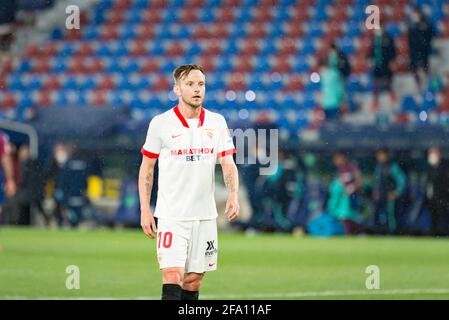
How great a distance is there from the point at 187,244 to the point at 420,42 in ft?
38.9

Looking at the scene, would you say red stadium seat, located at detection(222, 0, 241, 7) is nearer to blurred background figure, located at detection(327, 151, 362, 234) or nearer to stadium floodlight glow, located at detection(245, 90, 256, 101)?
stadium floodlight glow, located at detection(245, 90, 256, 101)

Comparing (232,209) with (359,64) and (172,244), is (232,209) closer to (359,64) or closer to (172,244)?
(172,244)

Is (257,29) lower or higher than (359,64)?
higher

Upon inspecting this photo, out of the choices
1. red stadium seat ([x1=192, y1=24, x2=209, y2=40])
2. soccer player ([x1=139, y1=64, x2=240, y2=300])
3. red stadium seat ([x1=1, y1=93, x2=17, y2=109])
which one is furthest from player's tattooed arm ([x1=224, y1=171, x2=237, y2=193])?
red stadium seat ([x1=1, y1=93, x2=17, y2=109])

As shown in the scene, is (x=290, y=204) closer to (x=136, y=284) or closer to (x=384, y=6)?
(x=384, y=6)

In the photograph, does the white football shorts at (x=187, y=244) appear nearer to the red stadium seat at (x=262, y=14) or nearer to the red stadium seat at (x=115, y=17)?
the red stadium seat at (x=262, y=14)

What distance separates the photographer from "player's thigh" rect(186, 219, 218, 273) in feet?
22.8

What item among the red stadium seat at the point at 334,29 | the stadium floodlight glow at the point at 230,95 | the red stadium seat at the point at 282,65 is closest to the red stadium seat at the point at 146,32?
the red stadium seat at the point at 282,65

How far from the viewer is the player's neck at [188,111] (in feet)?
22.7

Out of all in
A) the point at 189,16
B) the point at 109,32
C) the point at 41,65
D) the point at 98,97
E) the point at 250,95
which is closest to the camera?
the point at 250,95

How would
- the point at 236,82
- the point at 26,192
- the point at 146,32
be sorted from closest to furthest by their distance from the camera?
1. the point at 26,192
2. the point at 236,82
3. the point at 146,32

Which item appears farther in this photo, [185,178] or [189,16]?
[189,16]

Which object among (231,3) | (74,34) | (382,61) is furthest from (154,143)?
(74,34)

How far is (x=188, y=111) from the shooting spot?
6918 mm
